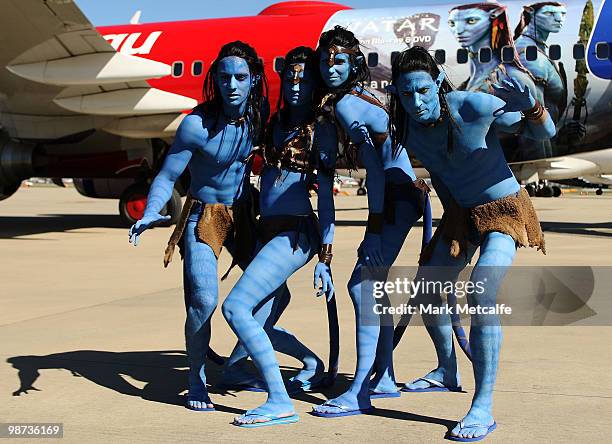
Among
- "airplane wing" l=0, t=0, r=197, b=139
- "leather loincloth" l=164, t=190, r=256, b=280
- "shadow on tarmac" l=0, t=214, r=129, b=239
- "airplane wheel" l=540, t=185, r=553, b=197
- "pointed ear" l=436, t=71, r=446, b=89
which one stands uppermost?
"airplane wing" l=0, t=0, r=197, b=139

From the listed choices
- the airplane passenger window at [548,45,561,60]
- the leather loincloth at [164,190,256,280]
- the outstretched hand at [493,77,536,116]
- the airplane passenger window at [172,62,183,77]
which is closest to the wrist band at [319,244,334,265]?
the leather loincloth at [164,190,256,280]

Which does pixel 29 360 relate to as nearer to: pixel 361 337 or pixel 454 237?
pixel 361 337

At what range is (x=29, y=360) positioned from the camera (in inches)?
219

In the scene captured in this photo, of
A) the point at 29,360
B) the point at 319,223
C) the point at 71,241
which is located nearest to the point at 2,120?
the point at 71,241

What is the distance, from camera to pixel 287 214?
449cm

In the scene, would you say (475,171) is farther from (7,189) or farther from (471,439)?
(7,189)

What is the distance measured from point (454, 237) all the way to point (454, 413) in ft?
3.06

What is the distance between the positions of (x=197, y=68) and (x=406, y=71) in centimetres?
1478

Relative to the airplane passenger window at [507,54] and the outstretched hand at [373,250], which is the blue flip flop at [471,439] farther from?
the airplane passenger window at [507,54]

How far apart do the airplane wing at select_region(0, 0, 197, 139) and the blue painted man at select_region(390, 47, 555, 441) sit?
39.2 ft

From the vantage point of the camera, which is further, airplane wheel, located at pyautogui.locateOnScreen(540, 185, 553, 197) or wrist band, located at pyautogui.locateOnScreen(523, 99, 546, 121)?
airplane wheel, located at pyautogui.locateOnScreen(540, 185, 553, 197)

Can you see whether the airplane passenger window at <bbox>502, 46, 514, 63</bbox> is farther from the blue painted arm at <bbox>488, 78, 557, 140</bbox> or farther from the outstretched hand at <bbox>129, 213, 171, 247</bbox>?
the outstretched hand at <bbox>129, 213, 171, 247</bbox>

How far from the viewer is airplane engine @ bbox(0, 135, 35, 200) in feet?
57.9

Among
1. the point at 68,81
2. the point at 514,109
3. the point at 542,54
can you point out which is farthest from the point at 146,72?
the point at 514,109
